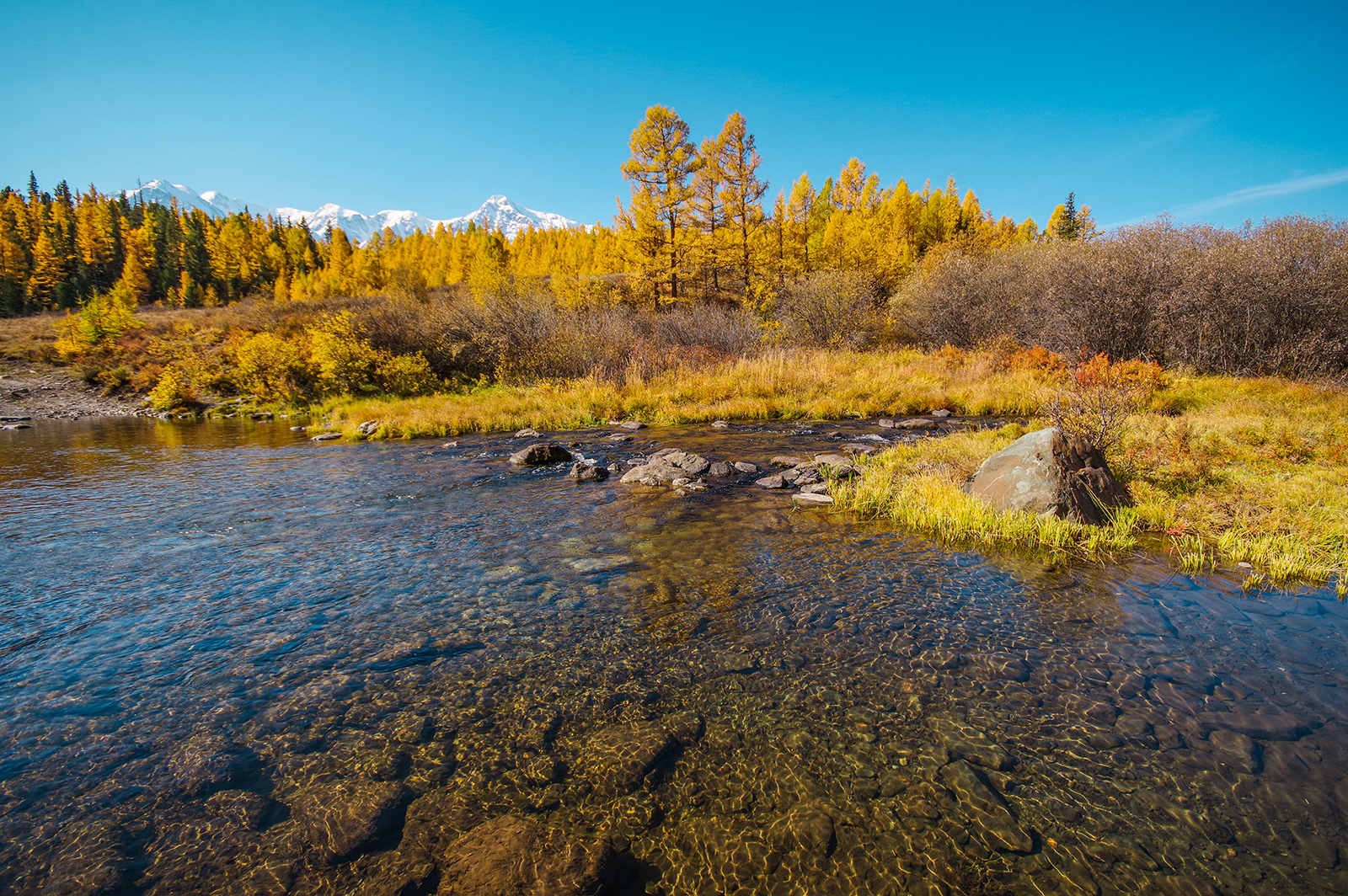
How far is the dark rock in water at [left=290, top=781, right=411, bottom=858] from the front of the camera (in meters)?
2.84

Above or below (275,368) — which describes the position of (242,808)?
below

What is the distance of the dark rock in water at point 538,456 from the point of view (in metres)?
12.1

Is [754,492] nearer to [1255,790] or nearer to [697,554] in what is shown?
Result: [697,554]

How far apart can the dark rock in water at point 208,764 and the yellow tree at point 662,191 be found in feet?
107

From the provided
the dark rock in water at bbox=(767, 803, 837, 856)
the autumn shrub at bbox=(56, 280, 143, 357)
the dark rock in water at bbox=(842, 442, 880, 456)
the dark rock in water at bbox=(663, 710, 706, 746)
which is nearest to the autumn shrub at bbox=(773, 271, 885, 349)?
the dark rock in water at bbox=(842, 442, 880, 456)

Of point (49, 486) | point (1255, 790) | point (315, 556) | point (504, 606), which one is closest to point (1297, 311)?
point (1255, 790)

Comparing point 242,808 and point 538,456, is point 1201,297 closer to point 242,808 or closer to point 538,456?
point 538,456

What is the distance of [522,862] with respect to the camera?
106 inches

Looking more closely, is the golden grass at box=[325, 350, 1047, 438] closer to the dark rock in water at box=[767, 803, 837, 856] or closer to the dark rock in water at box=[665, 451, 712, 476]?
the dark rock in water at box=[665, 451, 712, 476]

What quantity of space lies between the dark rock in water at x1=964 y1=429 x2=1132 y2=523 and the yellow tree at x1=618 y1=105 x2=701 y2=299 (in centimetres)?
2835

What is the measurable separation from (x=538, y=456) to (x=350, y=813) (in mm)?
9443

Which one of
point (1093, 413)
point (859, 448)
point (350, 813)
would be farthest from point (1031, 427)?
point (350, 813)

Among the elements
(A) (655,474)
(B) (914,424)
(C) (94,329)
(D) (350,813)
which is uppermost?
(C) (94,329)

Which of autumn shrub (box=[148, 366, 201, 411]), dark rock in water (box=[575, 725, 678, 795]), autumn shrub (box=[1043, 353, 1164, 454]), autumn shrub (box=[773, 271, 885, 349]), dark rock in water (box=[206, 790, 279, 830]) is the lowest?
dark rock in water (box=[575, 725, 678, 795])
